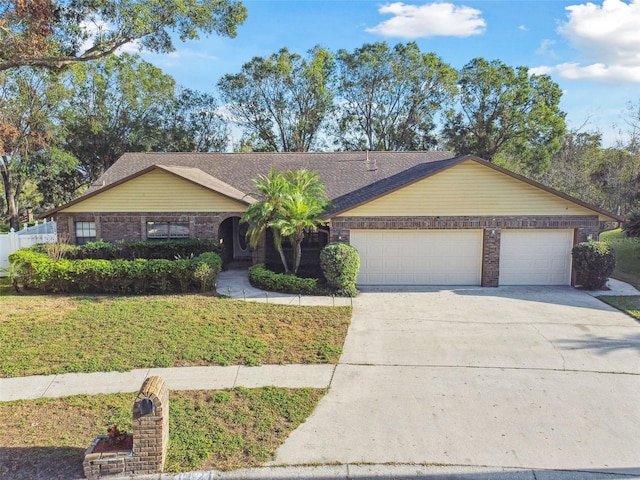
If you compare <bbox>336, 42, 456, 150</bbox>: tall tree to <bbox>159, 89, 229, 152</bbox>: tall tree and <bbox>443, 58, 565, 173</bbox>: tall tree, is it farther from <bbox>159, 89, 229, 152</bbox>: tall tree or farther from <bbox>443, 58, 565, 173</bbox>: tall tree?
<bbox>159, 89, 229, 152</bbox>: tall tree

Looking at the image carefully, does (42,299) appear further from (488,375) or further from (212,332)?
(488,375)

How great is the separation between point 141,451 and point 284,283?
859 cm

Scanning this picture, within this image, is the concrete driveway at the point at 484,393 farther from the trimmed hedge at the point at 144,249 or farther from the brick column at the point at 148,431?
the trimmed hedge at the point at 144,249

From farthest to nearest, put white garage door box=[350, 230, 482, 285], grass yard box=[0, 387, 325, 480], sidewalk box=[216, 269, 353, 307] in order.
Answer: white garage door box=[350, 230, 482, 285] → sidewalk box=[216, 269, 353, 307] → grass yard box=[0, 387, 325, 480]

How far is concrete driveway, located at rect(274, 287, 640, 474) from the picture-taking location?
5402mm

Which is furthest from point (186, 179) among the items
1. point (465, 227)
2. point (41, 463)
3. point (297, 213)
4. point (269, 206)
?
point (41, 463)

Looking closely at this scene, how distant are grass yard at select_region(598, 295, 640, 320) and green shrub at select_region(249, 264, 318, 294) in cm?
833

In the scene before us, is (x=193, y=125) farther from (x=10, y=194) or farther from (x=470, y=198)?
(x=470, y=198)

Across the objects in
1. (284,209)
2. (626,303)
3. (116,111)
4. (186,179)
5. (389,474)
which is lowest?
(389,474)

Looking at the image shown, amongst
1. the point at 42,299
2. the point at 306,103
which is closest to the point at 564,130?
the point at 306,103

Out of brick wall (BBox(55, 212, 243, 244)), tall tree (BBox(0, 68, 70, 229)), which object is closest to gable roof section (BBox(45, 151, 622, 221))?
brick wall (BBox(55, 212, 243, 244))

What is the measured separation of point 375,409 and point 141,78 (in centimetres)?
3426

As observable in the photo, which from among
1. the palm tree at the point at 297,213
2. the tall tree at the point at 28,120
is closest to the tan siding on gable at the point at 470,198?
the palm tree at the point at 297,213

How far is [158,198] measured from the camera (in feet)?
53.1
